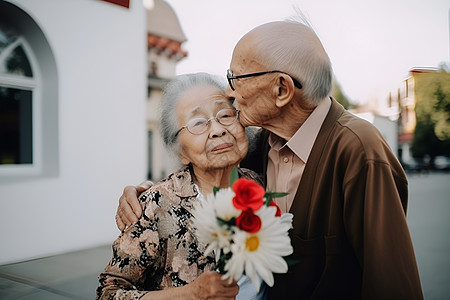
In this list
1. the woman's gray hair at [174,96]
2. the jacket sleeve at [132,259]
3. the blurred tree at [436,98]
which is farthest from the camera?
the blurred tree at [436,98]

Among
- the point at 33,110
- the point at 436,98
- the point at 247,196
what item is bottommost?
the point at 247,196

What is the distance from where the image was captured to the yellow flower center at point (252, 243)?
110 cm

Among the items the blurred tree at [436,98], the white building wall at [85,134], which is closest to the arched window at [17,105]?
the white building wall at [85,134]

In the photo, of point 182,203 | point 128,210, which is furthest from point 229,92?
point 128,210

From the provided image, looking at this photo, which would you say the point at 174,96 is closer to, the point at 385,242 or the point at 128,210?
the point at 128,210

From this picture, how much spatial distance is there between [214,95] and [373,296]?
46.0 inches

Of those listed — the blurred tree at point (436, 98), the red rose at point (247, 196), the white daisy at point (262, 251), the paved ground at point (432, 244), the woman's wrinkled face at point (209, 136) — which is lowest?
the paved ground at point (432, 244)

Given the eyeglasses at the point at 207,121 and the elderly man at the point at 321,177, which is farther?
the eyeglasses at the point at 207,121

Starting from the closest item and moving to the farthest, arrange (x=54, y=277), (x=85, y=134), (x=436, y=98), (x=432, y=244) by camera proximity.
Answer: (x=54, y=277), (x=85, y=134), (x=432, y=244), (x=436, y=98)

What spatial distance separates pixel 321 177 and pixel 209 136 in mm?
593

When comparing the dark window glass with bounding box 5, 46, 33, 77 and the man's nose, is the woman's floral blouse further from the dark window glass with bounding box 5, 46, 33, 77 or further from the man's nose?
the dark window glass with bounding box 5, 46, 33, 77

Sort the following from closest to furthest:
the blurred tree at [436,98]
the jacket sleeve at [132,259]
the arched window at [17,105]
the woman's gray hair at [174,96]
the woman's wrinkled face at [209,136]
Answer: the jacket sleeve at [132,259], the woman's wrinkled face at [209,136], the woman's gray hair at [174,96], the arched window at [17,105], the blurred tree at [436,98]

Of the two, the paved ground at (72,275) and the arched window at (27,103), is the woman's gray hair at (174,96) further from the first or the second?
the arched window at (27,103)

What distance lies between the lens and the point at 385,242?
137 centimetres
